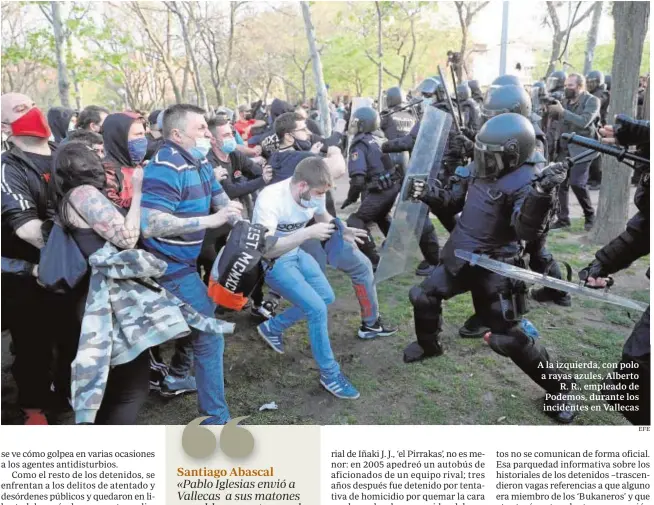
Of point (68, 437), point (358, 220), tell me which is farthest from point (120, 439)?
point (358, 220)

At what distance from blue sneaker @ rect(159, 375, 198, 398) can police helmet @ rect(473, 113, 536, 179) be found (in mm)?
2332

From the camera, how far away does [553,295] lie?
4.67m

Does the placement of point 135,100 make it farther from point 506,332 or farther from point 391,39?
point 506,332

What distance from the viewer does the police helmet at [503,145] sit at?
3.04 meters

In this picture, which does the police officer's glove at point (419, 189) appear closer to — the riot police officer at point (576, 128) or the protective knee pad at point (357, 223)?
the protective knee pad at point (357, 223)

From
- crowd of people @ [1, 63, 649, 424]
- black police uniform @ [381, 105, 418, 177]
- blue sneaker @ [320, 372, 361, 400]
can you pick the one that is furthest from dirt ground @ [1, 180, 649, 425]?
black police uniform @ [381, 105, 418, 177]

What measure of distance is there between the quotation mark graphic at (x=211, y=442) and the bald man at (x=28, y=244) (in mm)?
896

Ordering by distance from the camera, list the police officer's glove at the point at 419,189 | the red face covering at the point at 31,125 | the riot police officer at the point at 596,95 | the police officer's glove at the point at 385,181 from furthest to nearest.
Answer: the riot police officer at the point at 596,95, the police officer's glove at the point at 385,181, the police officer's glove at the point at 419,189, the red face covering at the point at 31,125

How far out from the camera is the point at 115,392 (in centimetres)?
241

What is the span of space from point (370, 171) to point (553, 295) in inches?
82.8

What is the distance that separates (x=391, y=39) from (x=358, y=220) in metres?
16.9

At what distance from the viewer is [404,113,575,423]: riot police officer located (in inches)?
120

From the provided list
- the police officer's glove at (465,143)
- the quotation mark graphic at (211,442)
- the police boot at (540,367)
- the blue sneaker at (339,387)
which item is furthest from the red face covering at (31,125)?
the police officer's glove at (465,143)

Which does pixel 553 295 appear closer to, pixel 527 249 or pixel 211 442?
pixel 527 249
